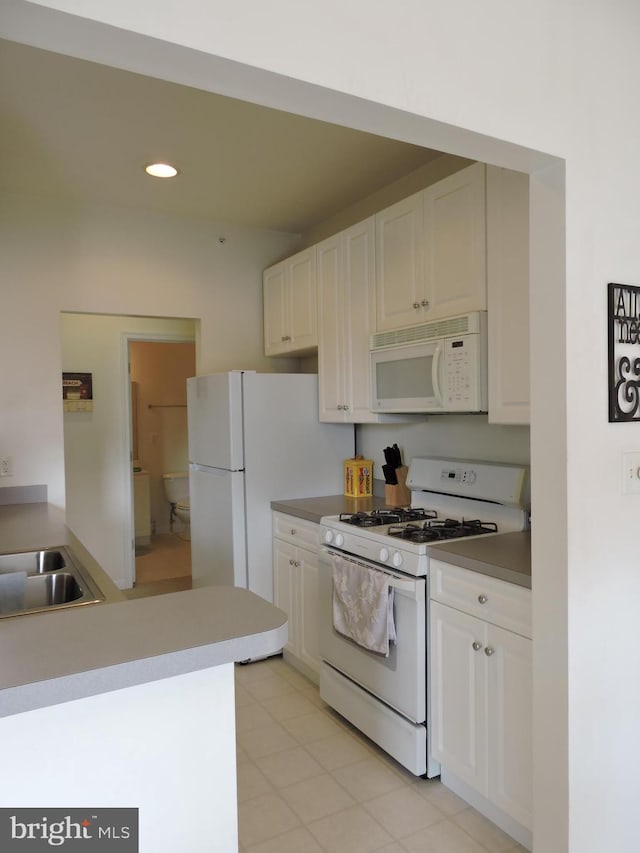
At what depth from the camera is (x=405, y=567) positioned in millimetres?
2254

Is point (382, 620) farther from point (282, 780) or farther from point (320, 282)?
point (320, 282)

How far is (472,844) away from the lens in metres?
1.93

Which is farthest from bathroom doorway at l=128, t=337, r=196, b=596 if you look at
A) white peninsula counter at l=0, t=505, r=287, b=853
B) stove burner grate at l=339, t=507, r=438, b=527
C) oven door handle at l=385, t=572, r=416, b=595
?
white peninsula counter at l=0, t=505, r=287, b=853

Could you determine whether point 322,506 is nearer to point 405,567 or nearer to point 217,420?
point 217,420

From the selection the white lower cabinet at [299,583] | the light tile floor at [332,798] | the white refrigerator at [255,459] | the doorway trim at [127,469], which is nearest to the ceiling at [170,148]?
the white refrigerator at [255,459]

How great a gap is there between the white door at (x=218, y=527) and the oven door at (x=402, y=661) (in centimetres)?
93

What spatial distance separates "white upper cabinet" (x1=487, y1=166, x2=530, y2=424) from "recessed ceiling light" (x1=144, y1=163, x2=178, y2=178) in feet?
5.27

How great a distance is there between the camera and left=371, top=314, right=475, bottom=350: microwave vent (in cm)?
235

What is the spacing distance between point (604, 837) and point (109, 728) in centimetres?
143

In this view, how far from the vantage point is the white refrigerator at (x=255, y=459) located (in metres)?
3.34

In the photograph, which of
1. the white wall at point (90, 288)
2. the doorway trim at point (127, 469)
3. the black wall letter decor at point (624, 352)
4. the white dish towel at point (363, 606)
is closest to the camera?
the black wall letter decor at point (624, 352)

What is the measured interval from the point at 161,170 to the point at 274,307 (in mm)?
1142

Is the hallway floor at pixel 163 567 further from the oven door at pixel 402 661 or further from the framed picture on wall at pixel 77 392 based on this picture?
the oven door at pixel 402 661

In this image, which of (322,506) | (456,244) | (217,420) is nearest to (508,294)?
(456,244)
